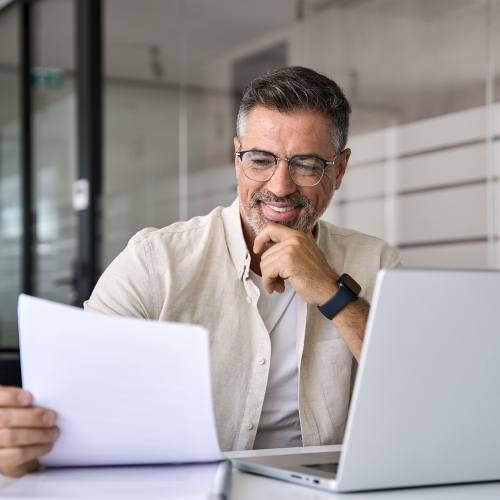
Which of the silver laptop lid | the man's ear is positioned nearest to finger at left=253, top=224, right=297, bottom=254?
the man's ear

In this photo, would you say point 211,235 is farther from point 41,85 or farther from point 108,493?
point 41,85

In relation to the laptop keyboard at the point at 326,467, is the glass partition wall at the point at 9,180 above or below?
above

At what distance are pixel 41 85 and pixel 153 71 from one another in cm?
128

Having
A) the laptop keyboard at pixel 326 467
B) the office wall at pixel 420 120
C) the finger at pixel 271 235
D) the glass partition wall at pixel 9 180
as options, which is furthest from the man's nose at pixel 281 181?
the glass partition wall at pixel 9 180

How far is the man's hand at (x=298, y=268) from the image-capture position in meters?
1.57

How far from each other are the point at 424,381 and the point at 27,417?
1.56ft

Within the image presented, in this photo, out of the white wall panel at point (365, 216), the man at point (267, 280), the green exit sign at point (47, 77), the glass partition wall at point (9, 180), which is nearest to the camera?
the man at point (267, 280)

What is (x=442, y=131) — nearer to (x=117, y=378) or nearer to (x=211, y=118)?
(x=211, y=118)

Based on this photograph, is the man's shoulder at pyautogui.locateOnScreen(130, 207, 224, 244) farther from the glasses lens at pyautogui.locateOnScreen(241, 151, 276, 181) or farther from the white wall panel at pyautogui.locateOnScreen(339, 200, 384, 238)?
the white wall panel at pyautogui.locateOnScreen(339, 200, 384, 238)

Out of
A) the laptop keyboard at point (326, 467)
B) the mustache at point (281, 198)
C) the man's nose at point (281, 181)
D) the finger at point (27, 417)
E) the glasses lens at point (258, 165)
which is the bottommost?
the laptop keyboard at point (326, 467)

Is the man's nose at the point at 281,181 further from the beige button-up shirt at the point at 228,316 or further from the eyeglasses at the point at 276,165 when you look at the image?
the beige button-up shirt at the point at 228,316

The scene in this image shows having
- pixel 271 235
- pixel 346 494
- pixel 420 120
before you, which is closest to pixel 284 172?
pixel 271 235

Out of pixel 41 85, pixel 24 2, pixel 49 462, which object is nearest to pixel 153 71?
pixel 41 85

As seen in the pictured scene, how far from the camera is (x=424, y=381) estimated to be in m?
0.93
